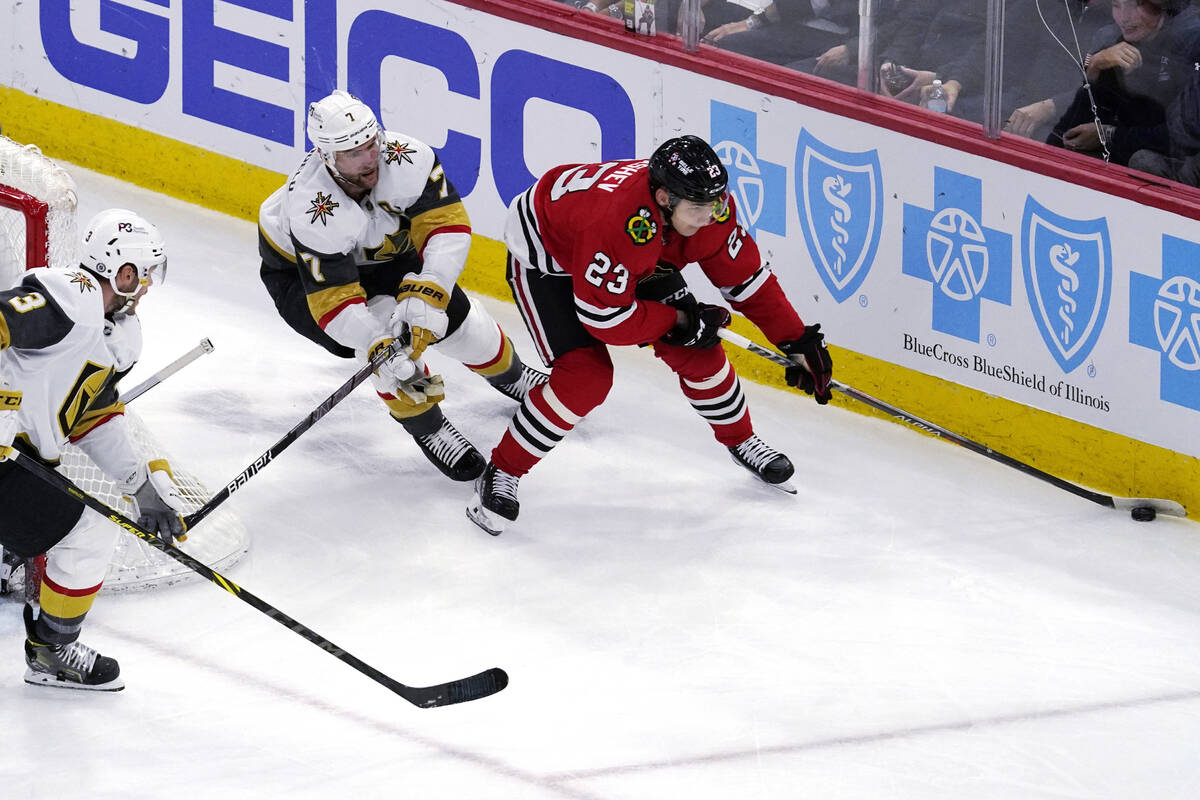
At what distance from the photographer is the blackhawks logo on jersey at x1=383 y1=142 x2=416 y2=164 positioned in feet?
15.2

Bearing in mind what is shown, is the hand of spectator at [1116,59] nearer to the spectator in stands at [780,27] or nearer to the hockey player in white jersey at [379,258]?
the spectator in stands at [780,27]

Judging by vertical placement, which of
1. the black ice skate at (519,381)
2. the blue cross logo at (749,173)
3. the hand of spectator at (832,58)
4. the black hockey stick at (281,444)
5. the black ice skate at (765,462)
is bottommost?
the black ice skate at (765,462)

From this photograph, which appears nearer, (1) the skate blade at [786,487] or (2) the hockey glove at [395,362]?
(2) the hockey glove at [395,362]

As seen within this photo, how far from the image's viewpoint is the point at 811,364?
4680mm

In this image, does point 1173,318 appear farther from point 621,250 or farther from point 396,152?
point 396,152

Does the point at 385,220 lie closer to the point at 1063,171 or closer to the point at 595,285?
the point at 595,285

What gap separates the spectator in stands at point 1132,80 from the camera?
4621 millimetres

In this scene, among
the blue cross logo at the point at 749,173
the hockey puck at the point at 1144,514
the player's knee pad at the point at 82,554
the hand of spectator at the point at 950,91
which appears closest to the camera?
the player's knee pad at the point at 82,554

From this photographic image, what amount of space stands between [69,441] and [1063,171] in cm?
249

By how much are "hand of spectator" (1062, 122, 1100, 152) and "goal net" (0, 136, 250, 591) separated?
7.41ft

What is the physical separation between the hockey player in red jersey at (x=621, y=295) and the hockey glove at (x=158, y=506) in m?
0.94

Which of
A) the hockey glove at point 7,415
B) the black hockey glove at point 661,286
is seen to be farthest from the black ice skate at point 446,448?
the hockey glove at point 7,415

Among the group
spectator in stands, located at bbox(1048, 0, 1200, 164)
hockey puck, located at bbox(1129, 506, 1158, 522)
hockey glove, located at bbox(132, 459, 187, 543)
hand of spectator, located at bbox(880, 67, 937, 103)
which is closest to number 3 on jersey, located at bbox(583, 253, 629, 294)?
hockey glove, located at bbox(132, 459, 187, 543)

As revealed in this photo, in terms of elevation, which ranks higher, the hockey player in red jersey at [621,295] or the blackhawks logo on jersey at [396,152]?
the blackhawks logo on jersey at [396,152]
